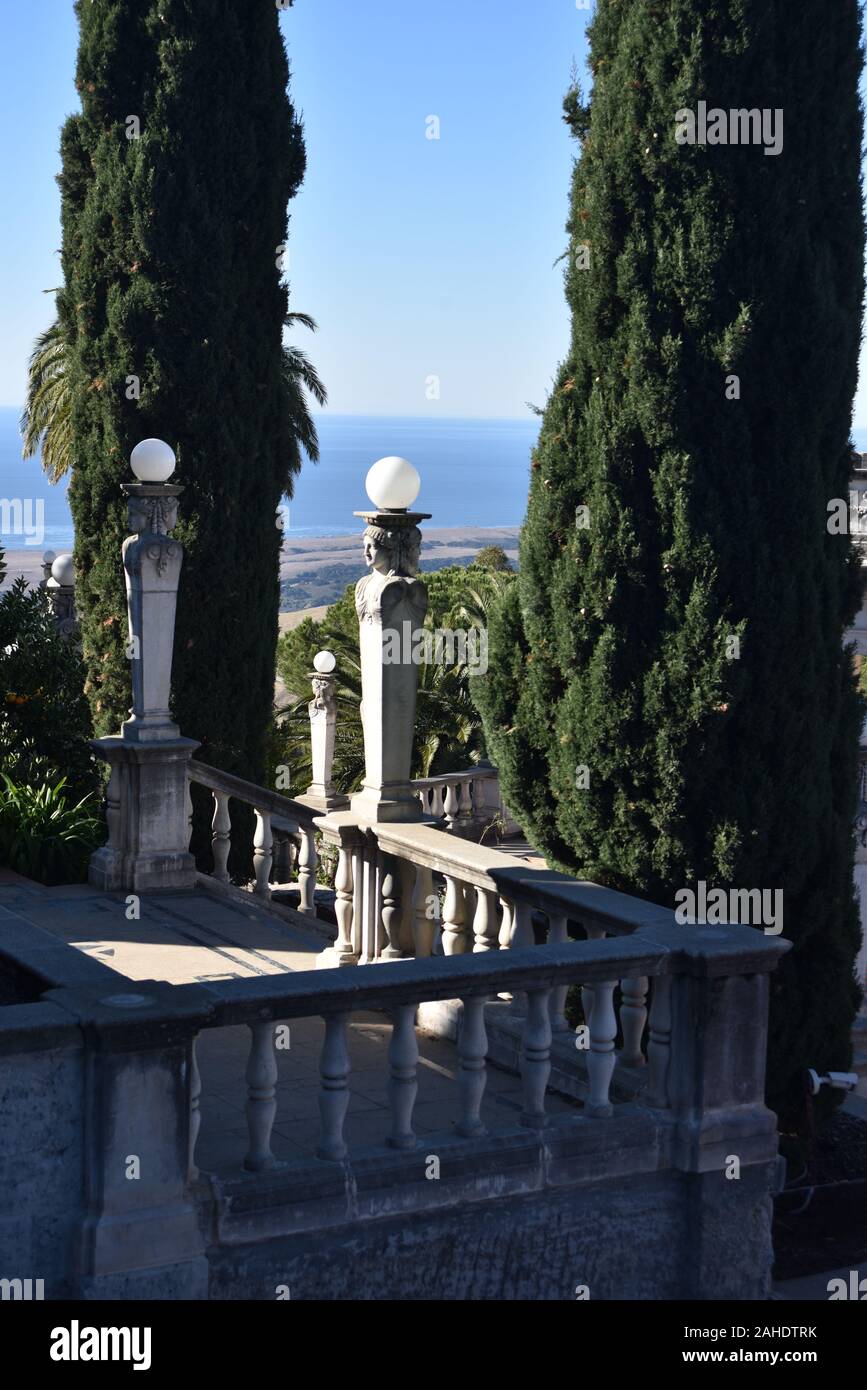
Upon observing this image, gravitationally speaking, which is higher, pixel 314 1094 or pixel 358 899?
pixel 358 899

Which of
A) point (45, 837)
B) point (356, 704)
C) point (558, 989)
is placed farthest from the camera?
point (356, 704)

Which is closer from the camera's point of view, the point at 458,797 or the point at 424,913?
the point at 424,913

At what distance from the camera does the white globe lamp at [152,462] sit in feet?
35.5

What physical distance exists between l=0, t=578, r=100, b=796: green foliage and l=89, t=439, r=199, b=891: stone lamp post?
2139 millimetres

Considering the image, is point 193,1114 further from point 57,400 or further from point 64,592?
point 57,400

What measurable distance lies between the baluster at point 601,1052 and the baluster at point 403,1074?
827mm

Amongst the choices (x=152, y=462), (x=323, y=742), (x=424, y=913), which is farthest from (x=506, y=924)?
(x=323, y=742)

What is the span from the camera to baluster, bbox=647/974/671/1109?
6859mm

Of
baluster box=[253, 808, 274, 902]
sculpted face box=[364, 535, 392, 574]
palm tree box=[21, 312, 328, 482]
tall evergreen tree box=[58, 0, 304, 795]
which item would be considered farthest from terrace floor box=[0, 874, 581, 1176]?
palm tree box=[21, 312, 328, 482]

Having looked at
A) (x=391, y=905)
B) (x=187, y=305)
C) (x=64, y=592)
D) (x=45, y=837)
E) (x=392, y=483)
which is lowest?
(x=45, y=837)

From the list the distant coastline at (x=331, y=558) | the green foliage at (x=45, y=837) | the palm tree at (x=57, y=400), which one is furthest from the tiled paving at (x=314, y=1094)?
the distant coastline at (x=331, y=558)

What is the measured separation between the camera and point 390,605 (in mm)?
8602

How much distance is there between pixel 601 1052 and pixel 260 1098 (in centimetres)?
149
